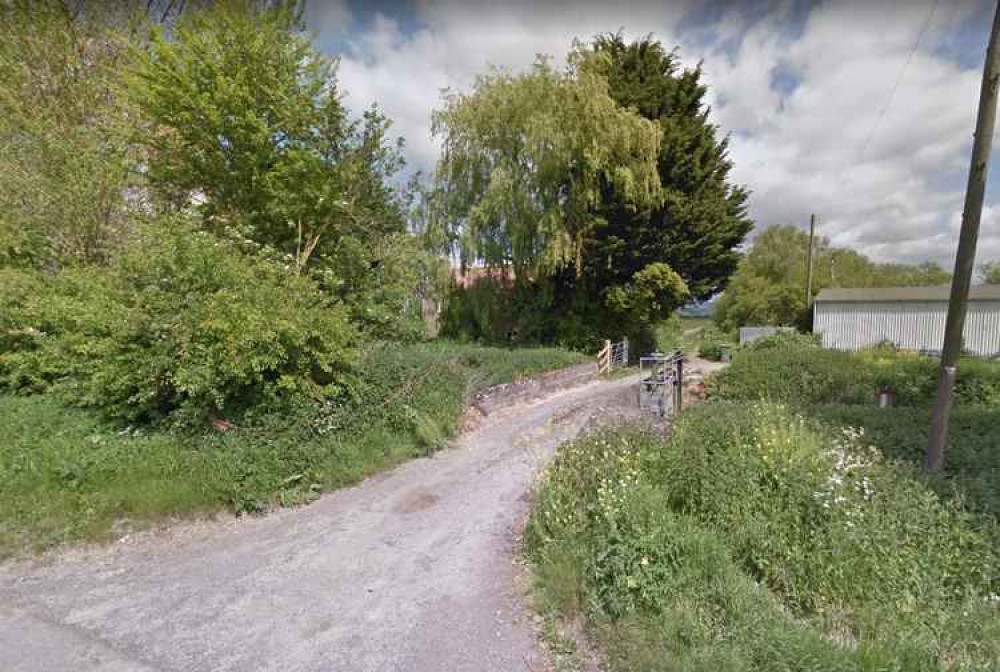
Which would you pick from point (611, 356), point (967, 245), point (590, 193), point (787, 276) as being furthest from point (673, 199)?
point (787, 276)

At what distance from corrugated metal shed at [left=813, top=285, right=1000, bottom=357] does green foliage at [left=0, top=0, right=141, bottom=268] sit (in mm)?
25600

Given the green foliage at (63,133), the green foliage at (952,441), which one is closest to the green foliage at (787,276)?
the green foliage at (952,441)

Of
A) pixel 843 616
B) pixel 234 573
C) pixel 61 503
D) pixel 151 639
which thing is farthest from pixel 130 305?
pixel 843 616

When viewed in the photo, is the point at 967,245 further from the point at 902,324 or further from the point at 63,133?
the point at 902,324

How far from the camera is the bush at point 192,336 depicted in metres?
5.09

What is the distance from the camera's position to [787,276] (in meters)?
30.7

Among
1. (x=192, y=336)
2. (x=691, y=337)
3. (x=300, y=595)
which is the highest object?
(x=192, y=336)

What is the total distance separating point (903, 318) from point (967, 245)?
70.4 feet

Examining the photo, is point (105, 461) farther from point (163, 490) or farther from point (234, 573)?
point (234, 573)

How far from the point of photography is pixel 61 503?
4.32 meters

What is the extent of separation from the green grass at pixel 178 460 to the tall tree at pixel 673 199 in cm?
958

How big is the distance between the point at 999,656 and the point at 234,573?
527 cm

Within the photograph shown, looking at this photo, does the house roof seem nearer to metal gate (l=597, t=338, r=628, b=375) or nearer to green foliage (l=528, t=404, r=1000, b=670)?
metal gate (l=597, t=338, r=628, b=375)

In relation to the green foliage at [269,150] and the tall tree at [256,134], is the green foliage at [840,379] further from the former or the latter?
the tall tree at [256,134]
